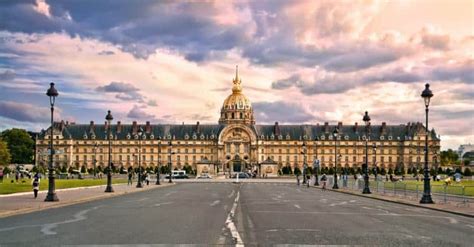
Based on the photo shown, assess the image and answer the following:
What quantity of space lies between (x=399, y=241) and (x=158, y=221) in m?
9.03

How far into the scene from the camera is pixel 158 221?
901 inches

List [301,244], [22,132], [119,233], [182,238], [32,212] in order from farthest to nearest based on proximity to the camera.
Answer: [22,132]
[32,212]
[119,233]
[182,238]
[301,244]

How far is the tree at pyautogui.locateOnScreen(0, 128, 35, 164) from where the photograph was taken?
190 metres

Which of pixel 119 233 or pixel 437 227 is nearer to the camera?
pixel 119 233

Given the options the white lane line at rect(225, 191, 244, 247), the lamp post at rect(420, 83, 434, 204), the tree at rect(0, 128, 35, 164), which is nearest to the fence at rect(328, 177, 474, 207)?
the lamp post at rect(420, 83, 434, 204)

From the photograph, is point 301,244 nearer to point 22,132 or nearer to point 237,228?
point 237,228

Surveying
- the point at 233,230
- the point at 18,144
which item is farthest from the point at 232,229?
the point at 18,144

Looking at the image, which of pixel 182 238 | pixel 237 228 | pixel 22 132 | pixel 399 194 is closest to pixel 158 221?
pixel 237 228

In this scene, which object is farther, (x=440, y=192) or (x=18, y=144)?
(x=18, y=144)

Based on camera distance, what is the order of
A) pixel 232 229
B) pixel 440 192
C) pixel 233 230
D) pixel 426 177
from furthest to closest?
1. pixel 440 192
2. pixel 426 177
3. pixel 232 229
4. pixel 233 230

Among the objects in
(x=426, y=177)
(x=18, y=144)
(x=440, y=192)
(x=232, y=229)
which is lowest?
(x=440, y=192)

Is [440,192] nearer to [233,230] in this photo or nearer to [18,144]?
[233,230]

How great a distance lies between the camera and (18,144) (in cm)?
19375

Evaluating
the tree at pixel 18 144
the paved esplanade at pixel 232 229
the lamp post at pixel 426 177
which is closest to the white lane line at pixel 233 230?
the paved esplanade at pixel 232 229
